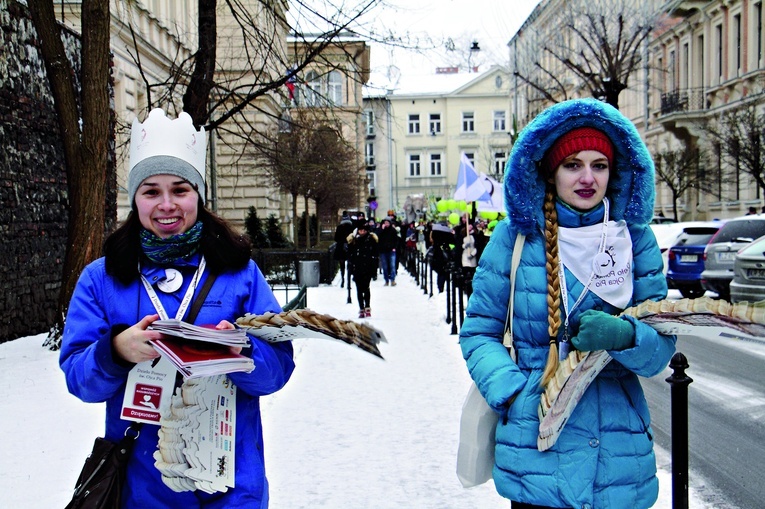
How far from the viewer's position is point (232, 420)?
2.47 m

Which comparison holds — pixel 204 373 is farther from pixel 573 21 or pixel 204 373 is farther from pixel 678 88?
pixel 678 88

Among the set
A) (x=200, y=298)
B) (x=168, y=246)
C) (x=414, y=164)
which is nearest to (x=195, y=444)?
(x=200, y=298)

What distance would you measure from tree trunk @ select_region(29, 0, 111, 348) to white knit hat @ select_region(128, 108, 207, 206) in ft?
24.7

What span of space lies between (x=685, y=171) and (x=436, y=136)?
56359 millimetres

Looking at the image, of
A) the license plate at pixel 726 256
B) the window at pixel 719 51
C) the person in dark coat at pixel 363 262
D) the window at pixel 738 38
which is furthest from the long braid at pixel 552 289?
the window at pixel 719 51

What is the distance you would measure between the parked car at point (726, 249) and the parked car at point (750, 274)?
7.89ft

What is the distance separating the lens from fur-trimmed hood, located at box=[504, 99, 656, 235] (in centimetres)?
297

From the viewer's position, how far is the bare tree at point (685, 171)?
34.7 m

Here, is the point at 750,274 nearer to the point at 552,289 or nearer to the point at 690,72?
the point at 552,289

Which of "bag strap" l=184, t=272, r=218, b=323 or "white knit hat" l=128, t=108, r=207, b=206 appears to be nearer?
"bag strap" l=184, t=272, r=218, b=323

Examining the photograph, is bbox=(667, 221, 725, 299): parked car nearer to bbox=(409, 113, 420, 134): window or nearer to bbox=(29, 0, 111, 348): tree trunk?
bbox=(29, 0, 111, 348): tree trunk

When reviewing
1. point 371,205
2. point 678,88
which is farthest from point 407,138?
point 678,88

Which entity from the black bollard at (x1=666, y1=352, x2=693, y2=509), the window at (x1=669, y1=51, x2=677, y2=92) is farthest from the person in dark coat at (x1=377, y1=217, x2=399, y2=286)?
the window at (x1=669, y1=51, x2=677, y2=92)

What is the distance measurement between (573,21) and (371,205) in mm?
31517
